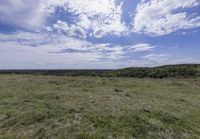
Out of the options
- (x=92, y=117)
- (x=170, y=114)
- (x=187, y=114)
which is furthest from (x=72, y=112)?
(x=187, y=114)

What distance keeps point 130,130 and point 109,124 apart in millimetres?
1082

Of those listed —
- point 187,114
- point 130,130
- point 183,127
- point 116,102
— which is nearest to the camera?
point 130,130

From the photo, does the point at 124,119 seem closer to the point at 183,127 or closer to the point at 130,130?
the point at 130,130

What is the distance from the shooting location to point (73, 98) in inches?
669

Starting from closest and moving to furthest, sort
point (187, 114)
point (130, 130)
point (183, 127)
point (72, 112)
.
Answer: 1. point (130, 130)
2. point (183, 127)
3. point (72, 112)
4. point (187, 114)

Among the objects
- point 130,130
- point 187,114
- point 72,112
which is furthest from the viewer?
point 187,114

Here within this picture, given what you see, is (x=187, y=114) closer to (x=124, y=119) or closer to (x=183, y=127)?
(x=183, y=127)

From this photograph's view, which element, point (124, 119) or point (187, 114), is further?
point (187, 114)

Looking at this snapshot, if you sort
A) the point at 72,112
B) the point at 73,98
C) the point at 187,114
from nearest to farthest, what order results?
1. the point at 72,112
2. the point at 187,114
3. the point at 73,98

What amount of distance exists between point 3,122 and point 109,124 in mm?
5788

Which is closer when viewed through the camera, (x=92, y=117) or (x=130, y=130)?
(x=130, y=130)

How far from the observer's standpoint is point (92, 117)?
39.1ft

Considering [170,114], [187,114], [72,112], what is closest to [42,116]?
[72,112]

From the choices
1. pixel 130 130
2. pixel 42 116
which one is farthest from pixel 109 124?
pixel 42 116
